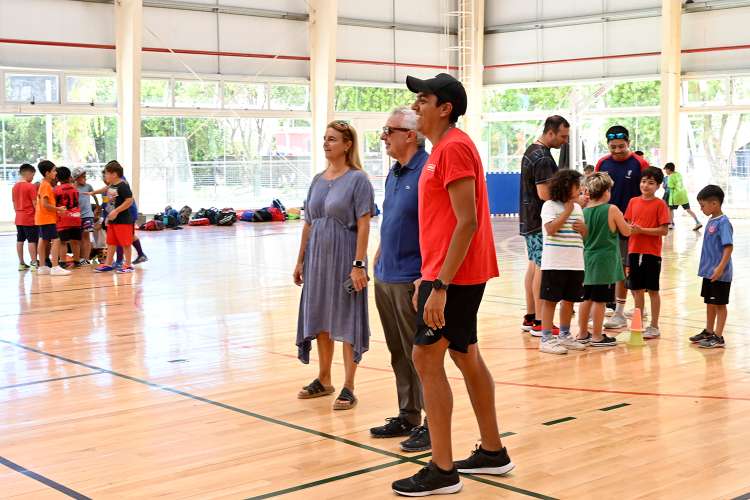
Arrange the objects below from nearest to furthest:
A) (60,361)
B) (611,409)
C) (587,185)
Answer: (611,409)
(60,361)
(587,185)

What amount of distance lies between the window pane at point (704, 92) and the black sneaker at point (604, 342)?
60.8ft

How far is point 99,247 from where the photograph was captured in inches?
585

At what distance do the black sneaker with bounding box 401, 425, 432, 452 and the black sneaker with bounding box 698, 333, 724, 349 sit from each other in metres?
3.42

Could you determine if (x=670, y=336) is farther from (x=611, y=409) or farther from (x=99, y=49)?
(x=99, y=49)

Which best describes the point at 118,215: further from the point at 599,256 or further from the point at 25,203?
the point at 599,256

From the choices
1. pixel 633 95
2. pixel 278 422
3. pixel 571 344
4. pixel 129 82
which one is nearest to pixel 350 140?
pixel 278 422

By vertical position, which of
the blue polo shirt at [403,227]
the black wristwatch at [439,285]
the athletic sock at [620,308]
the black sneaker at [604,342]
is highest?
the blue polo shirt at [403,227]

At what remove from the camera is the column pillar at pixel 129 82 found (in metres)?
21.3

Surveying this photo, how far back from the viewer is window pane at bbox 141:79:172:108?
23.1 meters

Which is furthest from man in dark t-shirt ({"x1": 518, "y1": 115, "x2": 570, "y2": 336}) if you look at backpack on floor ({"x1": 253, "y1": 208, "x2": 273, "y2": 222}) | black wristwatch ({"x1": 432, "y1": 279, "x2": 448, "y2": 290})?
backpack on floor ({"x1": 253, "y1": 208, "x2": 273, "y2": 222})

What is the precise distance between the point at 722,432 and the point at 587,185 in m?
3.17

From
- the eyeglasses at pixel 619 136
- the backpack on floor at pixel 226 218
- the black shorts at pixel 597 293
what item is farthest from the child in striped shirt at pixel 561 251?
the backpack on floor at pixel 226 218

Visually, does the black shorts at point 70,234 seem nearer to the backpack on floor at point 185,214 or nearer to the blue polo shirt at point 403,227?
the backpack on floor at point 185,214

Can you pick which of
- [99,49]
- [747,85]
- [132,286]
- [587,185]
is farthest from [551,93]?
[587,185]
